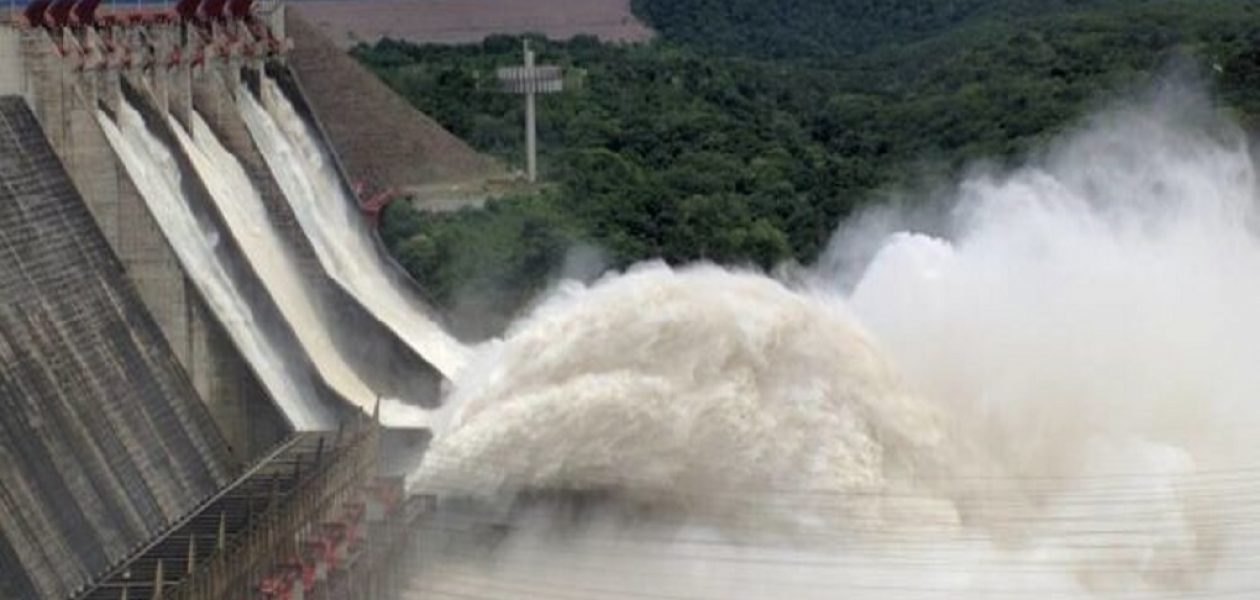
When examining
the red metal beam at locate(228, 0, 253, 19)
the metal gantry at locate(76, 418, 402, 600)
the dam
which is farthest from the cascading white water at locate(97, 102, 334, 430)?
the red metal beam at locate(228, 0, 253, 19)

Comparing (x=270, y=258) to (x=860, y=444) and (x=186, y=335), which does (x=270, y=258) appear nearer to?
(x=186, y=335)

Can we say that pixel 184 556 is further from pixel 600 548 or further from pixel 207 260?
pixel 207 260

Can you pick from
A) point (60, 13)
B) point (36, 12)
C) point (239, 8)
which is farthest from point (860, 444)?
point (239, 8)

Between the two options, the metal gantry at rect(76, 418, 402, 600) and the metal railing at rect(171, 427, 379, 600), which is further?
the metal gantry at rect(76, 418, 402, 600)

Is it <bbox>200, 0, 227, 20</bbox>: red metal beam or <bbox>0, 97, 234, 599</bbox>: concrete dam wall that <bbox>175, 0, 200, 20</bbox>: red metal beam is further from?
<bbox>0, 97, 234, 599</bbox>: concrete dam wall

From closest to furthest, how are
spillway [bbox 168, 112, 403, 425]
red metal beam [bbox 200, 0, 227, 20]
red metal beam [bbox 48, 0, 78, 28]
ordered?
red metal beam [bbox 48, 0, 78, 28] → spillway [bbox 168, 112, 403, 425] → red metal beam [bbox 200, 0, 227, 20]
